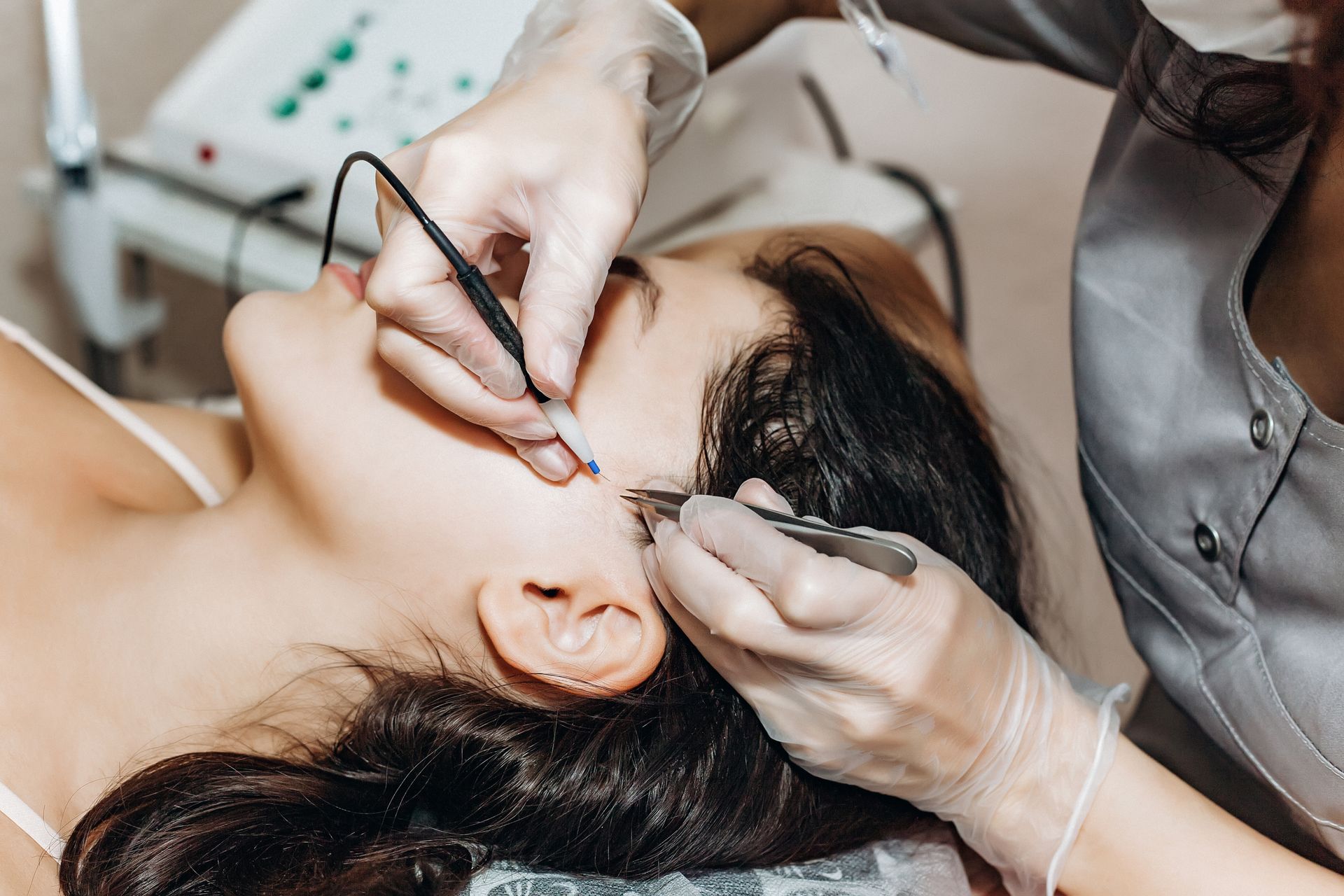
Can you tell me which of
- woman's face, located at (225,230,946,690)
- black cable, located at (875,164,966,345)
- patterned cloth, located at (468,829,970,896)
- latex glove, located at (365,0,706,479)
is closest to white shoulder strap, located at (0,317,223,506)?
woman's face, located at (225,230,946,690)

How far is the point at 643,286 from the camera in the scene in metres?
0.92

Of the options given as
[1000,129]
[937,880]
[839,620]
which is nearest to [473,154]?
[839,620]

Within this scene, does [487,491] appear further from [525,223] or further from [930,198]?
[930,198]

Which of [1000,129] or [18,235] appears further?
[1000,129]

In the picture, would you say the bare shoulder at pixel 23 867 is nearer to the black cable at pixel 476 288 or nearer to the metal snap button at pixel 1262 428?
the black cable at pixel 476 288

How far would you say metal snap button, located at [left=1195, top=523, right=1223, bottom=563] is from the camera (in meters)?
0.89

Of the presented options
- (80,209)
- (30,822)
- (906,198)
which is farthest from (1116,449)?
(80,209)

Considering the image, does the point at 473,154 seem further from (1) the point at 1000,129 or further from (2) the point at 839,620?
(1) the point at 1000,129

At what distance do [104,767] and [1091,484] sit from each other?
3.07 ft

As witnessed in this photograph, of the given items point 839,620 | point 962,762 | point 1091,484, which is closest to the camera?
point 839,620

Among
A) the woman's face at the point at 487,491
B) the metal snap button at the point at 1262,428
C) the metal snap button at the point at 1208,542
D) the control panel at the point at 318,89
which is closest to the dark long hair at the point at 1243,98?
the metal snap button at the point at 1262,428

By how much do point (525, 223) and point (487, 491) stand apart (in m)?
0.23

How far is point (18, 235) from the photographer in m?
1.88

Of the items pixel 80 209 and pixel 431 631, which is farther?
pixel 80 209
